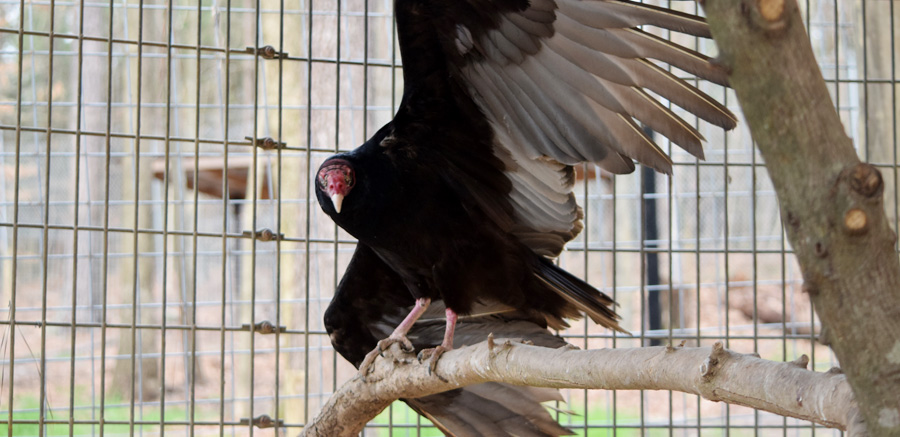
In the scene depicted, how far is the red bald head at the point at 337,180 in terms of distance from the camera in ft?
7.39

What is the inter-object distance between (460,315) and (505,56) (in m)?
0.71

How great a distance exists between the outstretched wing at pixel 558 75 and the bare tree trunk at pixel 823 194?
1.26 m

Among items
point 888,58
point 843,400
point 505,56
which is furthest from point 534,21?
point 888,58

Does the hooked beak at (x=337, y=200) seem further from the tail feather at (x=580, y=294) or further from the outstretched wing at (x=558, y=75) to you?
the tail feather at (x=580, y=294)

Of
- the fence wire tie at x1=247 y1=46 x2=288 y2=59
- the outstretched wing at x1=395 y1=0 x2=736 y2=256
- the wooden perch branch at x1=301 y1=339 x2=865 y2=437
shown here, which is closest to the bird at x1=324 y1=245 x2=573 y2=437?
the wooden perch branch at x1=301 y1=339 x2=865 y2=437

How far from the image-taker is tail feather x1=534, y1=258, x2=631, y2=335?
2.38 metres

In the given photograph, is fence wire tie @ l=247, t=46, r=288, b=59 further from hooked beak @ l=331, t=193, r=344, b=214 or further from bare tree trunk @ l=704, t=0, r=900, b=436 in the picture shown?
bare tree trunk @ l=704, t=0, r=900, b=436

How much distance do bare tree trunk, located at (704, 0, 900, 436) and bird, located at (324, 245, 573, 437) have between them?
5.90 feet

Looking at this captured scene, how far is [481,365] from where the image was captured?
1864mm

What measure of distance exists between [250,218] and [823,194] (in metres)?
7.15

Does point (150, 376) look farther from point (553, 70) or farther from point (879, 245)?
point (879, 245)

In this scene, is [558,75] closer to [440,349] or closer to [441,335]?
[440,349]

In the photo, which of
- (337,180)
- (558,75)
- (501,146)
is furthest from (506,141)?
(337,180)

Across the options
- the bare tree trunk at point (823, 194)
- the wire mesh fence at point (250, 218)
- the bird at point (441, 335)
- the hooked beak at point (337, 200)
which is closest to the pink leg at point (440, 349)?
the bird at point (441, 335)
